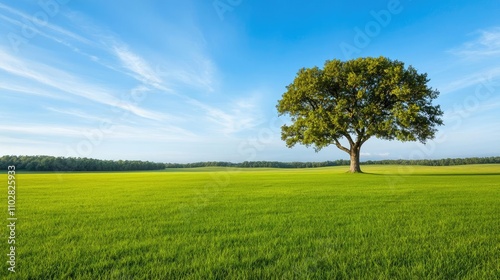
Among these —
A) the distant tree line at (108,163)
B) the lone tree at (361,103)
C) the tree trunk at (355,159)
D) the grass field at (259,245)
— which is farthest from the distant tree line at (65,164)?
the grass field at (259,245)

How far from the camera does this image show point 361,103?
133 feet

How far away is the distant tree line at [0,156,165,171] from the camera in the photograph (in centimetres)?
8750

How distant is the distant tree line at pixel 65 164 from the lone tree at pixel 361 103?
8712 cm

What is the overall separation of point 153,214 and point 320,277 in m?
7.25

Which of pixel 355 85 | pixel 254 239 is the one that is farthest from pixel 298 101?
pixel 254 239

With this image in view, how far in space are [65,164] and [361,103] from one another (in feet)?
325

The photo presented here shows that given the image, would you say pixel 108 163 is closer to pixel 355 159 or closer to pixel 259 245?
pixel 355 159

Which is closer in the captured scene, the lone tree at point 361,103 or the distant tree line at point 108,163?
the lone tree at point 361,103

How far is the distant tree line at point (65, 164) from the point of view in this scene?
8750 centimetres

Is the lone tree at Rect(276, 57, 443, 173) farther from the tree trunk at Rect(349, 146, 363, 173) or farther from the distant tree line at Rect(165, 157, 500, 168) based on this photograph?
the distant tree line at Rect(165, 157, 500, 168)

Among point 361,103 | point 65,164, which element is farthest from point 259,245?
point 65,164

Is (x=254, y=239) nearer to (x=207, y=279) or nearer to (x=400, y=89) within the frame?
(x=207, y=279)

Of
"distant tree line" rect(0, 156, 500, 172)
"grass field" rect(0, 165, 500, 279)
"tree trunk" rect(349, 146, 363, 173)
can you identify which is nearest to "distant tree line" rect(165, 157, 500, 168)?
"distant tree line" rect(0, 156, 500, 172)

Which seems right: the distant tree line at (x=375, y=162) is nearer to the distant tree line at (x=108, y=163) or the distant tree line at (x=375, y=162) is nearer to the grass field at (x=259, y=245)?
the distant tree line at (x=108, y=163)
